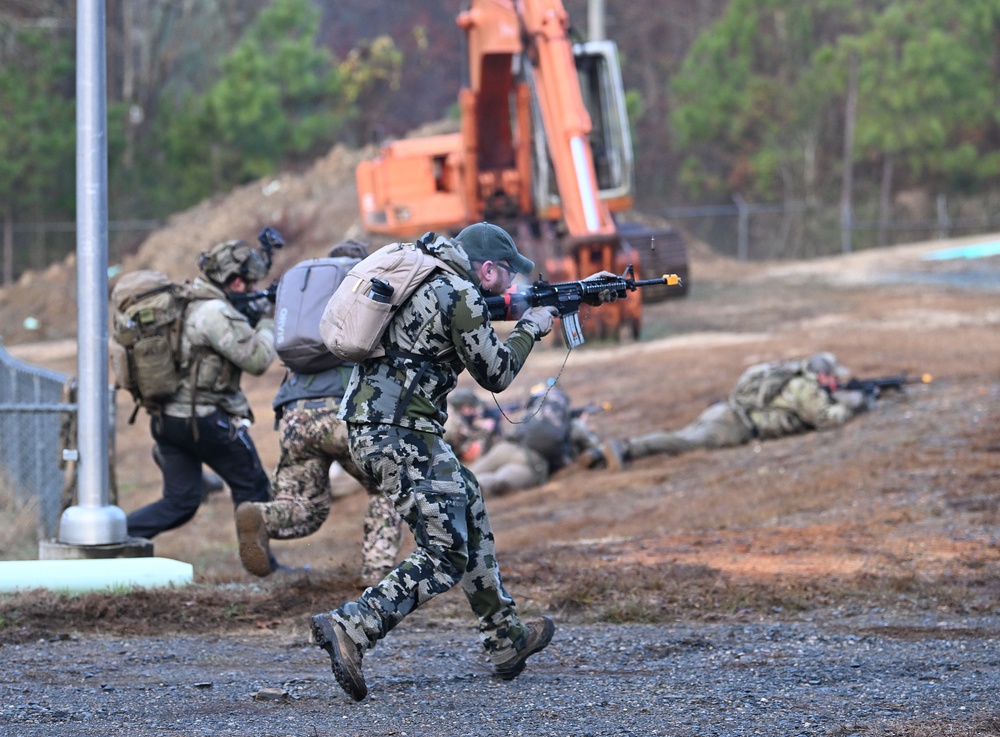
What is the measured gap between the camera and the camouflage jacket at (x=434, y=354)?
535 cm

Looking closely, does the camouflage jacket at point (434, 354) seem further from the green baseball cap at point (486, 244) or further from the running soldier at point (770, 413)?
the running soldier at point (770, 413)

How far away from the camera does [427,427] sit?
5504mm

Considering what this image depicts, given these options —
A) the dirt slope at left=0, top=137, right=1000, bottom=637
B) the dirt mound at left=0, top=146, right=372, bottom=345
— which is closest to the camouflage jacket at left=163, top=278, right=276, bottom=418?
the dirt slope at left=0, top=137, right=1000, bottom=637

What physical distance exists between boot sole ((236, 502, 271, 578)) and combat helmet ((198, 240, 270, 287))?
1723mm

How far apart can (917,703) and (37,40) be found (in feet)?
116

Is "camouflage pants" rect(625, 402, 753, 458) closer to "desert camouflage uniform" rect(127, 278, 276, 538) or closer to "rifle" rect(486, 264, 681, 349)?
"desert camouflage uniform" rect(127, 278, 276, 538)

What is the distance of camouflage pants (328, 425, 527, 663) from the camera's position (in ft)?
17.7

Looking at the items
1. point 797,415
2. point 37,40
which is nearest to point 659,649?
point 797,415

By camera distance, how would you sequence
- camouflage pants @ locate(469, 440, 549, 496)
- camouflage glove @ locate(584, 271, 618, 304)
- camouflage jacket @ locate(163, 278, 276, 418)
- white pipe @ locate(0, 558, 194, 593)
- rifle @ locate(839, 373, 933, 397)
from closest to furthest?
camouflage glove @ locate(584, 271, 618, 304), white pipe @ locate(0, 558, 194, 593), camouflage jacket @ locate(163, 278, 276, 418), camouflage pants @ locate(469, 440, 549, 496), rifle @ locate(839, 373, 933, 397)

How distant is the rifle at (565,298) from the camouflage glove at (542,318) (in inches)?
3.4

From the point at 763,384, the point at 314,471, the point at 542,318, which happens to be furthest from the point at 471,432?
the point at 542,318

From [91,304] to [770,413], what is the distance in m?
7.26

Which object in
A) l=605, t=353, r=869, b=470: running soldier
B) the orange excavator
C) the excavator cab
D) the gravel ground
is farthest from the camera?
the excavator cab

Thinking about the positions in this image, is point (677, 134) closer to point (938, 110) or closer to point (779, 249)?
point (779, 249)
